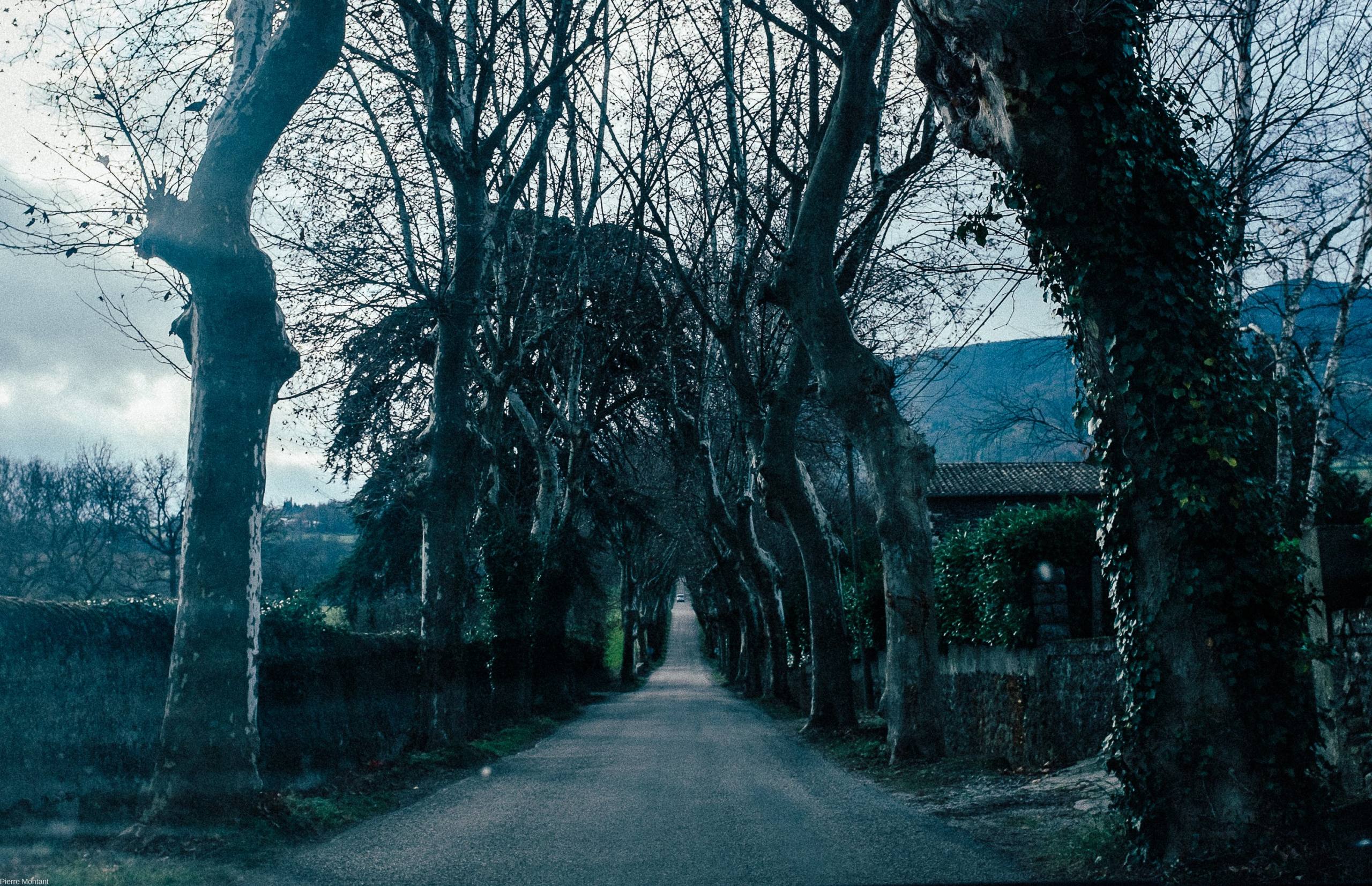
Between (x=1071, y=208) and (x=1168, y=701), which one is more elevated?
(x=1071, y=208)

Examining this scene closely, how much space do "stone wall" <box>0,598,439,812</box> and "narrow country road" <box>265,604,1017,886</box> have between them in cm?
156

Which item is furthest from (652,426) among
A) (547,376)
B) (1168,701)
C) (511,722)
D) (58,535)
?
(58,535)

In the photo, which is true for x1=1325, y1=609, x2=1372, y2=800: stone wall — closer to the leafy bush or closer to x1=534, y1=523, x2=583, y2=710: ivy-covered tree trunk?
the leafy bush

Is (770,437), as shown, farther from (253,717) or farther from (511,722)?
(253,717)

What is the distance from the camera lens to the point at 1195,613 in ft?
20.1

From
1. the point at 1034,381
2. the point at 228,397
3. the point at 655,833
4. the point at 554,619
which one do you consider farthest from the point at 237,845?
the point at 554,619

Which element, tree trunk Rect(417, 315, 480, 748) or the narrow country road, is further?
tree trunk Rect(417, 315, 480, 748)

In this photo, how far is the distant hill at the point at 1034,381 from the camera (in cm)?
1267

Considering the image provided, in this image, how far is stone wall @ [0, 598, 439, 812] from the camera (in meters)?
6.72

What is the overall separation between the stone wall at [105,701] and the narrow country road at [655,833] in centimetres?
156

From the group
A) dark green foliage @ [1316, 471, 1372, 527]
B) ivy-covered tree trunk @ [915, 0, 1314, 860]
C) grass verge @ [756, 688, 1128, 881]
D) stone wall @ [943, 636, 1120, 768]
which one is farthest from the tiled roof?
ivy-covered tree trunk @ [915, 0, 1314, 860]

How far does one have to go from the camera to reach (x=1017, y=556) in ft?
37.7

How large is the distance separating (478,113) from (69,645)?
8720mm

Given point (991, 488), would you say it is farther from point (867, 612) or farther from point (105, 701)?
point (105, 701)
